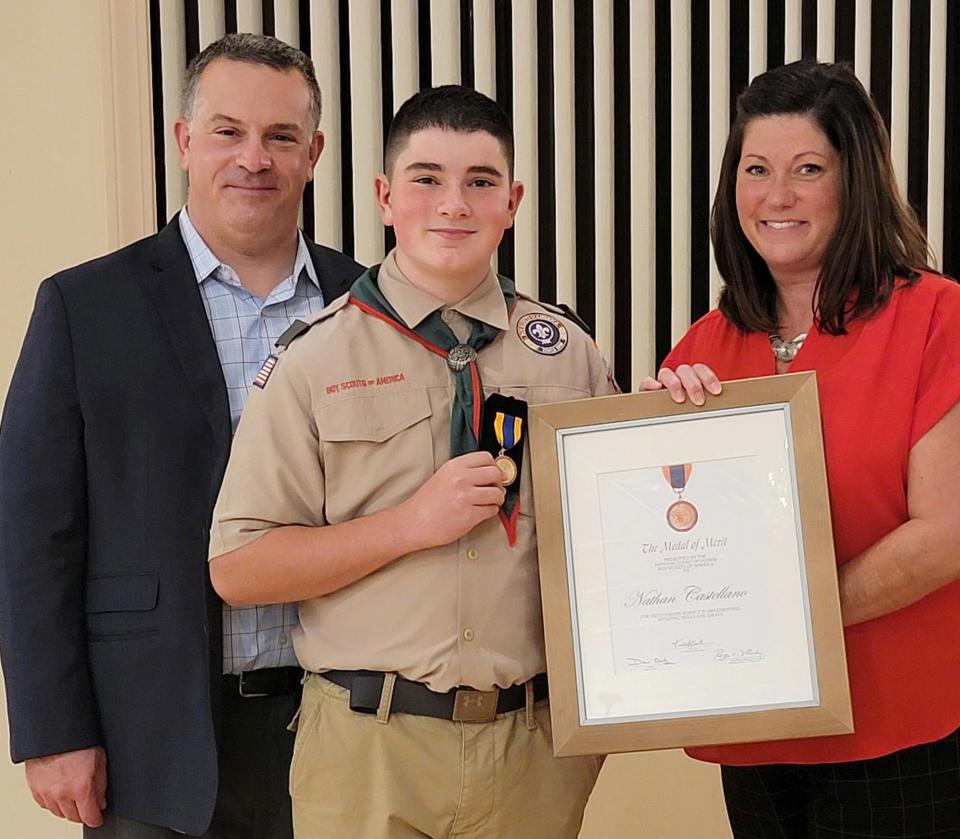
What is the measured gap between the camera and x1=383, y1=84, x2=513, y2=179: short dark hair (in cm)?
179

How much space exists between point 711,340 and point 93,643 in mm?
1114

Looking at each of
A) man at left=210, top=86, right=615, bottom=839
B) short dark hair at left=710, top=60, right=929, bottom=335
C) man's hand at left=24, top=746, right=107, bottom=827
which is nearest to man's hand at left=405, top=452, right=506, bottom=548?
man at left=210, top=86, right=615, bottom=839

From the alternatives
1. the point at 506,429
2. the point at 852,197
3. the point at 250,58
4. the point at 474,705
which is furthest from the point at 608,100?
the point at 474,705

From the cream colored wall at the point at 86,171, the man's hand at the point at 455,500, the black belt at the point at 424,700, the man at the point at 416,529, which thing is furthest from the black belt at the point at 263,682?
the cream colored wall at the point at 86,171

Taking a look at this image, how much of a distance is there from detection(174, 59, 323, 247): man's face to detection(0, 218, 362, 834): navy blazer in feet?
0.65

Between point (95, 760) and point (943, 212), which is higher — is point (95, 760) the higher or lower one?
the lower one

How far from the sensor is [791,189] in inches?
74.4

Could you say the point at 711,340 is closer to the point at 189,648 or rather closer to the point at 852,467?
the point at 852,467

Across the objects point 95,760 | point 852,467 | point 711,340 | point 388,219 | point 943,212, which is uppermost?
point 943,212

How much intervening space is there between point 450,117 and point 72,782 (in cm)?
118

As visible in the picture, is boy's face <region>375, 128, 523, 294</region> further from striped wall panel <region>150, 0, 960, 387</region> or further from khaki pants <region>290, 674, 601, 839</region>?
striped wall panel <region>150, 0, 960, 387</region>

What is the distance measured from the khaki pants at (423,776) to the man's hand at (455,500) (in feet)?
0.88

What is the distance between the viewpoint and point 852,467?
181 cm

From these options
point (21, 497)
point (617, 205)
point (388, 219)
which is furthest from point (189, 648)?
point (617, 205)
